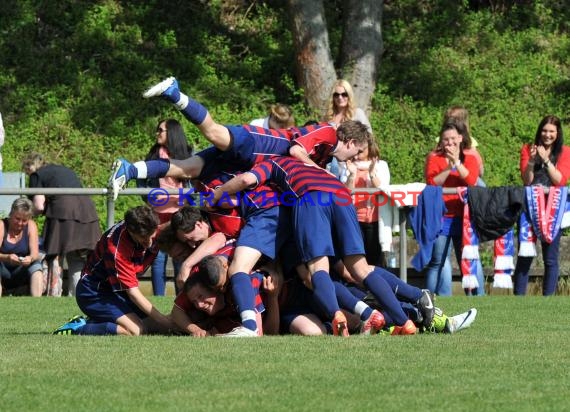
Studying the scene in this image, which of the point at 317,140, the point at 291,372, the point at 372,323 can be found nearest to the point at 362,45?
the point at 317,140

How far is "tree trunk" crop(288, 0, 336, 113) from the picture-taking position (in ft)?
58.1

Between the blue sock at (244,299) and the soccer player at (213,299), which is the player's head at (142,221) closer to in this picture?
the soccer player at (213,299)

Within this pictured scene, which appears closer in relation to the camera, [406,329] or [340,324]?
[340,324]

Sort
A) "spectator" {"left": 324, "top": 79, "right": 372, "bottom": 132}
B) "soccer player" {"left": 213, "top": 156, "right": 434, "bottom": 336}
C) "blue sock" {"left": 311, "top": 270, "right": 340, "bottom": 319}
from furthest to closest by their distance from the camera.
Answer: "spectator" {"left": 324, "top": 79, "right": 372, "bottom": 132}
"soccer player" {"left": 213, "top": 156, "right": 434, "bottom": 336}
"blue sock" {"left": 311, "top": 270, "right": 340, "bottom": 319}

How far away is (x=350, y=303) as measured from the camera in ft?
30.9

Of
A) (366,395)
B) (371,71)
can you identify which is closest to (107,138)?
(371,71)

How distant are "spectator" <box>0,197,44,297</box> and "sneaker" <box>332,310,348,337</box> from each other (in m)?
5.21

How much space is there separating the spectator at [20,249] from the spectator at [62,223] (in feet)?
0.62

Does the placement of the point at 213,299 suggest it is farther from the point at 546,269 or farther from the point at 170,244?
the point at 546,269

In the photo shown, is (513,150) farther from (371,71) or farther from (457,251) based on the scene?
(457,251)

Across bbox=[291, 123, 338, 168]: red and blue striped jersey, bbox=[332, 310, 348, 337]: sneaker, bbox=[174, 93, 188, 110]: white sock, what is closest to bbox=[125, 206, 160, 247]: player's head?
bbox=[174, 93, 188, 110]: white sock

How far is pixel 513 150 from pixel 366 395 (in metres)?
11.6

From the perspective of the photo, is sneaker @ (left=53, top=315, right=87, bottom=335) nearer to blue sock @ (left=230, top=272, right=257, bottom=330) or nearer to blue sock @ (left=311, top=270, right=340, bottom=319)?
blue sock @ (left=230, top=272, right=257, bottom=330)

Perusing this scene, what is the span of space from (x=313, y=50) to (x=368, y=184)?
4.87m
